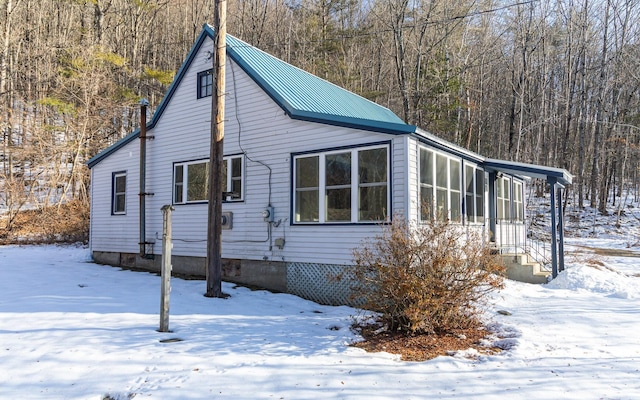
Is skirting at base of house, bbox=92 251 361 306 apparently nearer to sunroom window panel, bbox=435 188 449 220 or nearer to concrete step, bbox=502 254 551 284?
sunroom window panel, bbox=435 188 449 220

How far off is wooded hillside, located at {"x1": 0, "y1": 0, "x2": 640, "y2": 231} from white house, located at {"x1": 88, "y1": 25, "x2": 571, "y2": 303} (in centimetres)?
1069

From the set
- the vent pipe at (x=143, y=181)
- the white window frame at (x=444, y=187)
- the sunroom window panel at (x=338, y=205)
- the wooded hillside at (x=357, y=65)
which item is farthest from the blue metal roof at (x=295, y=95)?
the wooded hillside at (x=357, y=65)

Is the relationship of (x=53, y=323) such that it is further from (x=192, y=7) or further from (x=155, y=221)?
(x=192, y=7)

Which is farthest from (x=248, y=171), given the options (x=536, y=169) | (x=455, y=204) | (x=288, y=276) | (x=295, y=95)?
(x=536, y=169)

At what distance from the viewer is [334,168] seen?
879 cm

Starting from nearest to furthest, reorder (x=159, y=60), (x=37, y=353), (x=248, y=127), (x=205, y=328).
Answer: (x=37, y=353) < (x=205, y=328) < (x=248, y=127) < (x=159, y=60)

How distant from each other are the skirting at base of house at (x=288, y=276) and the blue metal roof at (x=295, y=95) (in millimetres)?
2908

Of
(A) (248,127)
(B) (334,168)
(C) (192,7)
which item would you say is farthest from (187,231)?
(C) (192,7)

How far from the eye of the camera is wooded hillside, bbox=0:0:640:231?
72.7 feet

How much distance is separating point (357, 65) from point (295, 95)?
17662 millimetres

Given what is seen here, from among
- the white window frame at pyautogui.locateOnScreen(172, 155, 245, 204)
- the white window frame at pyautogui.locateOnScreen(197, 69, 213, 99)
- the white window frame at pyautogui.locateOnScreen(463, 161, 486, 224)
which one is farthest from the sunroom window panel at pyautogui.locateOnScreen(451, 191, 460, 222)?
the white window frame at pyautogui.locateOnScreen(197, 69, 213, 99)

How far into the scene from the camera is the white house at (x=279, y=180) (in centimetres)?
834

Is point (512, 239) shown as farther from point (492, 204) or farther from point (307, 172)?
point (307, 172)

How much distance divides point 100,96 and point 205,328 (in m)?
20.9
